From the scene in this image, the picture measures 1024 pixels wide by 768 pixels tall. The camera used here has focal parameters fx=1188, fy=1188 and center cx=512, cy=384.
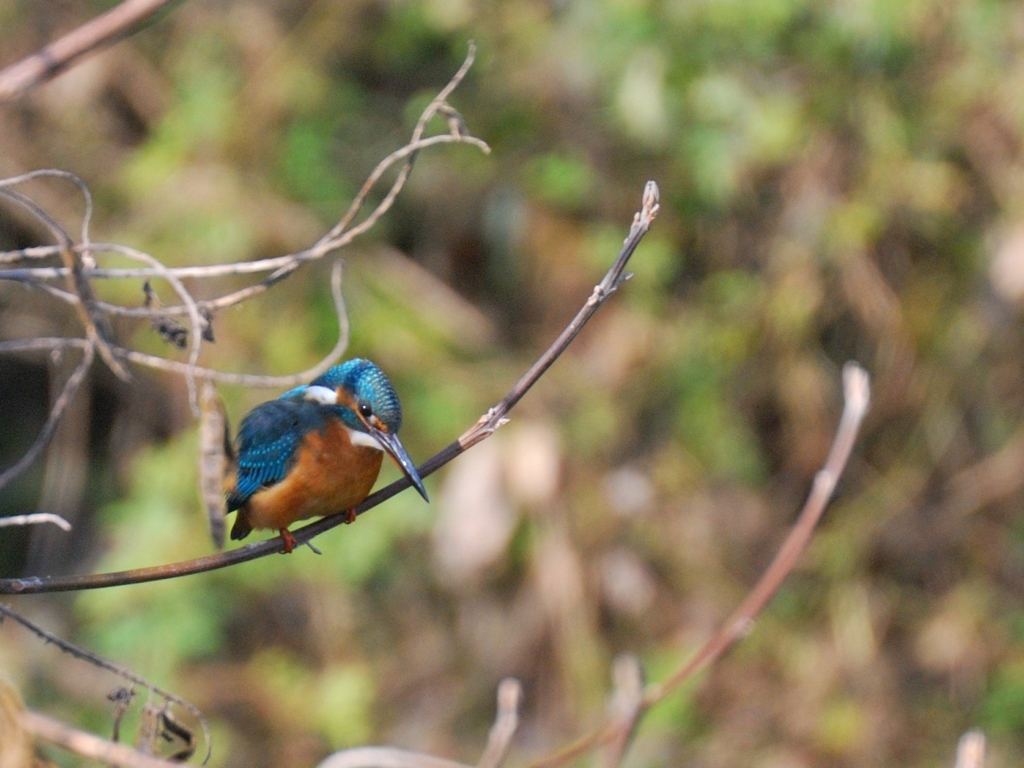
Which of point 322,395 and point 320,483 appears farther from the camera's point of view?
point 322,395

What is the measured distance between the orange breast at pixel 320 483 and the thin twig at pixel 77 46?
1.77 meters

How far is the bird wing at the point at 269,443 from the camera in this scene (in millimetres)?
2740

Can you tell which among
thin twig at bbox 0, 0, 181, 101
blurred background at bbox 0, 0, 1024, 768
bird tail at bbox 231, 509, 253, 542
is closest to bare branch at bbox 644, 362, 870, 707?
thin twig at bbox 0, 0, 181, 101

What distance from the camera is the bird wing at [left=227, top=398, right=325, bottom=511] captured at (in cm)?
274

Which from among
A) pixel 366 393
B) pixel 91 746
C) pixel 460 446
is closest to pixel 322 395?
pixel 366 393

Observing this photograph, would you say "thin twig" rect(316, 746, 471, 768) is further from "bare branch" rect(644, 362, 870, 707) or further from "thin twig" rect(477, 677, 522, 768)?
"bare branch" rect(644, 362, 870, 707)

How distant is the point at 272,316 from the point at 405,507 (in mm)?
942

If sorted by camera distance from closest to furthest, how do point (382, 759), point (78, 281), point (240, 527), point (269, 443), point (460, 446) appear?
point (382, 759) → point (78, 281) → point (460, 446) → point (269, 443) → point (240, 527)

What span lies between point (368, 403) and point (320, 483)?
0.21 m

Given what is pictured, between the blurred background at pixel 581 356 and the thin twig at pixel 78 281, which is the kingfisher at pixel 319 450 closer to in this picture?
the thin twig at pixel 78 281

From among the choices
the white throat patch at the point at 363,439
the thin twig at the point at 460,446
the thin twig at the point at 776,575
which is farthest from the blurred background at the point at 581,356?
the thin twig at the point at 460,446

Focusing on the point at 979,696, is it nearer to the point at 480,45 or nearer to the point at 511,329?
the point at 511,329

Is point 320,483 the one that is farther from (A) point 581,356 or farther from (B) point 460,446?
(A) point 581,356

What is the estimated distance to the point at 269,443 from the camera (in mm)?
2818
